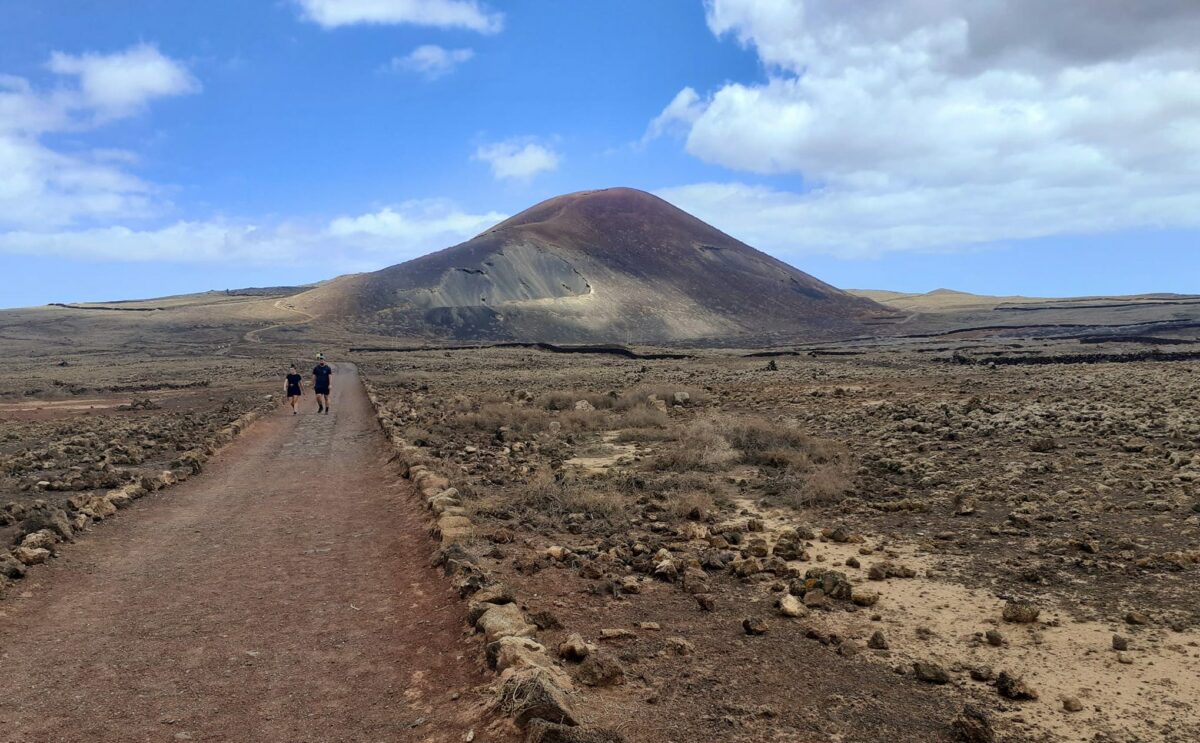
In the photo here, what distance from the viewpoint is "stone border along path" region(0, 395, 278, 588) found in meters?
7.64

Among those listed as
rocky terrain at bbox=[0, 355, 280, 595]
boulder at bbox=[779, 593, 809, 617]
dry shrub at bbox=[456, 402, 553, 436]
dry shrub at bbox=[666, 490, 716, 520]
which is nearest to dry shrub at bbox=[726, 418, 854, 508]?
dry shrub at bbox=[666, 490, 716, 520]

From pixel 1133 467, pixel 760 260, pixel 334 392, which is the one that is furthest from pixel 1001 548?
pixel 760 260

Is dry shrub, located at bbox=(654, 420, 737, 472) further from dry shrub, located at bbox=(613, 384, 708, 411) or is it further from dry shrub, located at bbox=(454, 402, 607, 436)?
dry shrub, located at bbox=(613, 384, 708, 411)

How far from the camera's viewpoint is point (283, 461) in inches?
589

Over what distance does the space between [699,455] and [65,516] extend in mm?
9247

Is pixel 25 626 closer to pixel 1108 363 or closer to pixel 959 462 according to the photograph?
pixel 959 462

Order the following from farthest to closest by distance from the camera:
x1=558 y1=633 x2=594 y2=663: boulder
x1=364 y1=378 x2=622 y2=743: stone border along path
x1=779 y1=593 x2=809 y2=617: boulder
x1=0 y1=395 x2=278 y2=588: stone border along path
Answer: x1=0 y1=395 x2=278 y2=588: stone border along path < x1=779 y1=593 x2=809 y2=617: boulder < x1=558 y1=633 x2=594 y2=663: boulder < x1=364 y1=378 x2=622 y2=743: stone border along path

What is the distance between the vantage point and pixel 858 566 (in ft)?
24.6

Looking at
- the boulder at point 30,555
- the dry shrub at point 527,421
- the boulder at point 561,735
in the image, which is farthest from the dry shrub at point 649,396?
the boulder at point 561,735

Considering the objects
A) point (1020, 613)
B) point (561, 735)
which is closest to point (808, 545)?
point (1020, 613)

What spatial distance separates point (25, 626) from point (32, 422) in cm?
2159

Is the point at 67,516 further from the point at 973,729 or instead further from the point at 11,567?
the point at 973,729

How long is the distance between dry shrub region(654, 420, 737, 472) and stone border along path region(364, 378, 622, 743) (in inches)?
195

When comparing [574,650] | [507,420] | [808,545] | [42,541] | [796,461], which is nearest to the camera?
[574,650]
